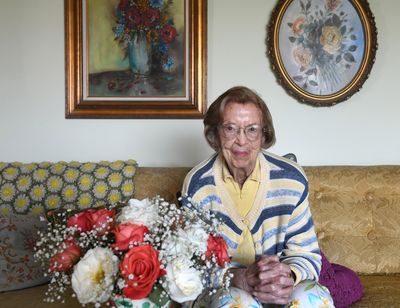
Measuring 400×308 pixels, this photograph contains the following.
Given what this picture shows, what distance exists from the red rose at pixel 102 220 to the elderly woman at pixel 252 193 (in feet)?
1.51


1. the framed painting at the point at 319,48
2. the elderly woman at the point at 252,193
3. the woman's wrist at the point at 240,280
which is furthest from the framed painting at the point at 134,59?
the woman's wrist at the point at 240,280

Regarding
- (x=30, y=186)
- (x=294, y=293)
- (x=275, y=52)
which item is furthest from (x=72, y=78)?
(x=294, y=293)

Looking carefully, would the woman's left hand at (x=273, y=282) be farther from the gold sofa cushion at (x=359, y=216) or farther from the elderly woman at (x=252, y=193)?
the gold sofa cushion at (x=359, y=216)

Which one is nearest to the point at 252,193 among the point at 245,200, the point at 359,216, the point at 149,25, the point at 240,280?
the point at 245,200

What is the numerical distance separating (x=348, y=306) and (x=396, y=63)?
1.47 m

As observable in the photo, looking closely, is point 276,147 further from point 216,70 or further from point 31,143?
point 31,143

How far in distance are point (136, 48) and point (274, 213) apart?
1.44 meters

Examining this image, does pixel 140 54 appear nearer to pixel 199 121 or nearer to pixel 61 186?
pixel 199 121

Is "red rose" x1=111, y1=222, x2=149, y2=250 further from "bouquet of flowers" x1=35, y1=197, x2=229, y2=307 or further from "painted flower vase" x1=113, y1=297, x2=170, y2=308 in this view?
"painted flower vase" x1=113, y1=297, x2=170, y2=308

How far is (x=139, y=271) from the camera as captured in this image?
3.44 feet

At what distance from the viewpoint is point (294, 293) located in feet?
4.87

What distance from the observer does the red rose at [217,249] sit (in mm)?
1166

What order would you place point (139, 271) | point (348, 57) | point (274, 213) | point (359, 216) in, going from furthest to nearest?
point (348, 57), point (359, 216), point (274, 213), point (139, 271)

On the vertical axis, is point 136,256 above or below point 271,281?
above
